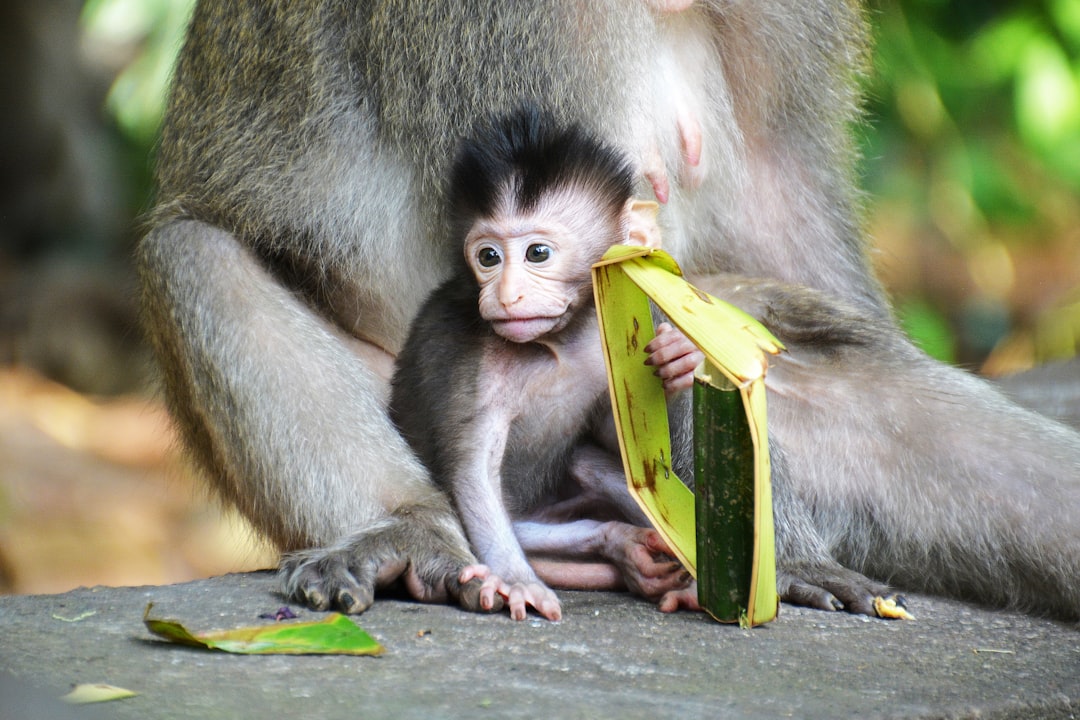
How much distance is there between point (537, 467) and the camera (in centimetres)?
333

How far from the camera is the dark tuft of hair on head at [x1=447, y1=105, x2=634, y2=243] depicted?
3123 mm

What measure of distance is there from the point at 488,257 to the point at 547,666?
1.03 metres

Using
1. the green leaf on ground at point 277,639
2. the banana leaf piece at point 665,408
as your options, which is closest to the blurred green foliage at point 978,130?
the banana leaf piece at point 665,408

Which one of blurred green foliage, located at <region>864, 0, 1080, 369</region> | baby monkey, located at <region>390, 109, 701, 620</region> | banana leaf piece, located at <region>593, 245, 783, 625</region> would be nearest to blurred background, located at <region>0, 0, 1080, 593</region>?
blurred green foliage, located at <region>864, 0, 1080, 369</region>

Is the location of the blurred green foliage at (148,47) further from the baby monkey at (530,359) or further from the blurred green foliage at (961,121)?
the baby monkey at (530,359)

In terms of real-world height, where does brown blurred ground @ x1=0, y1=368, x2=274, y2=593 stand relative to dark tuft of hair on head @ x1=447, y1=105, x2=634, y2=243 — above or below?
below

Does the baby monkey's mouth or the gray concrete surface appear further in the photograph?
the baby monkey's mouth

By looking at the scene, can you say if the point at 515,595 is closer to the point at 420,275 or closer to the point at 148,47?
the point at 420,275

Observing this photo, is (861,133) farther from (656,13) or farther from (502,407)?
(502,407)

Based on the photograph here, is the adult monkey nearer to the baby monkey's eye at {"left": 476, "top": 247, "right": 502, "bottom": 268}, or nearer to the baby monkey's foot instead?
the baby monkey's foot

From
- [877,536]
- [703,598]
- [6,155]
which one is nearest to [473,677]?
[703,598]

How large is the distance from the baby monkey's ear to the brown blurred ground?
428 centimetres

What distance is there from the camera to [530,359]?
325cm

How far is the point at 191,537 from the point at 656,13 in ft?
19.0
